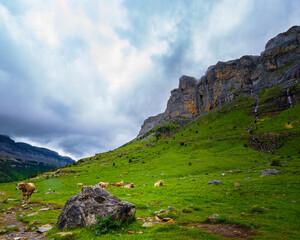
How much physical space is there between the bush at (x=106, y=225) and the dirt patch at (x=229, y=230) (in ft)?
20.1

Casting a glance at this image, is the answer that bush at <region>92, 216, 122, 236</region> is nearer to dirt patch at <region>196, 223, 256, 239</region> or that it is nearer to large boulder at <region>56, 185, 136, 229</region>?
large boulder at <region>56, 185, 136, 229</region>

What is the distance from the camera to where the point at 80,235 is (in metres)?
10.2

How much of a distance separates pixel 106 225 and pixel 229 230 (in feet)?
27.9

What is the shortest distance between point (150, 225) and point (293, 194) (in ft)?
61.0

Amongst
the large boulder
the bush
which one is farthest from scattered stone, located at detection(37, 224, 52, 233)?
the bush

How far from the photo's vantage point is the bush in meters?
10.7

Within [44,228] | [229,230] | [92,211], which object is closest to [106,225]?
[92,211]

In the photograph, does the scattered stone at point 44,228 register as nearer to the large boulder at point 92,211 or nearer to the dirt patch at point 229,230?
the large boulder at point 92,211

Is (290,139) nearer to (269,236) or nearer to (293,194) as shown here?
(293,194)

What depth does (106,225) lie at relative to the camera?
36.4ft

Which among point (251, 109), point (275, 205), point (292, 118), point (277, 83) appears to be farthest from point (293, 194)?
point (277, 83)

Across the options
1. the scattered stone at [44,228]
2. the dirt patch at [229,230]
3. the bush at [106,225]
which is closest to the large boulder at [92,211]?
the bush at [106,225]

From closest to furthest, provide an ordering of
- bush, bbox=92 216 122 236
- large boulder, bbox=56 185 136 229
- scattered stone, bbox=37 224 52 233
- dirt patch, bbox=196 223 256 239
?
dirt patch, bbox=196 223 256 239 → bush, bbox=92 216 122 236 → scattered stone, bbox=37 224 52 233 → large boulder, bbox=56 185 136 229

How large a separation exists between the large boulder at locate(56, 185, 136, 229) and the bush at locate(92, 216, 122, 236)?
14.2 inches
